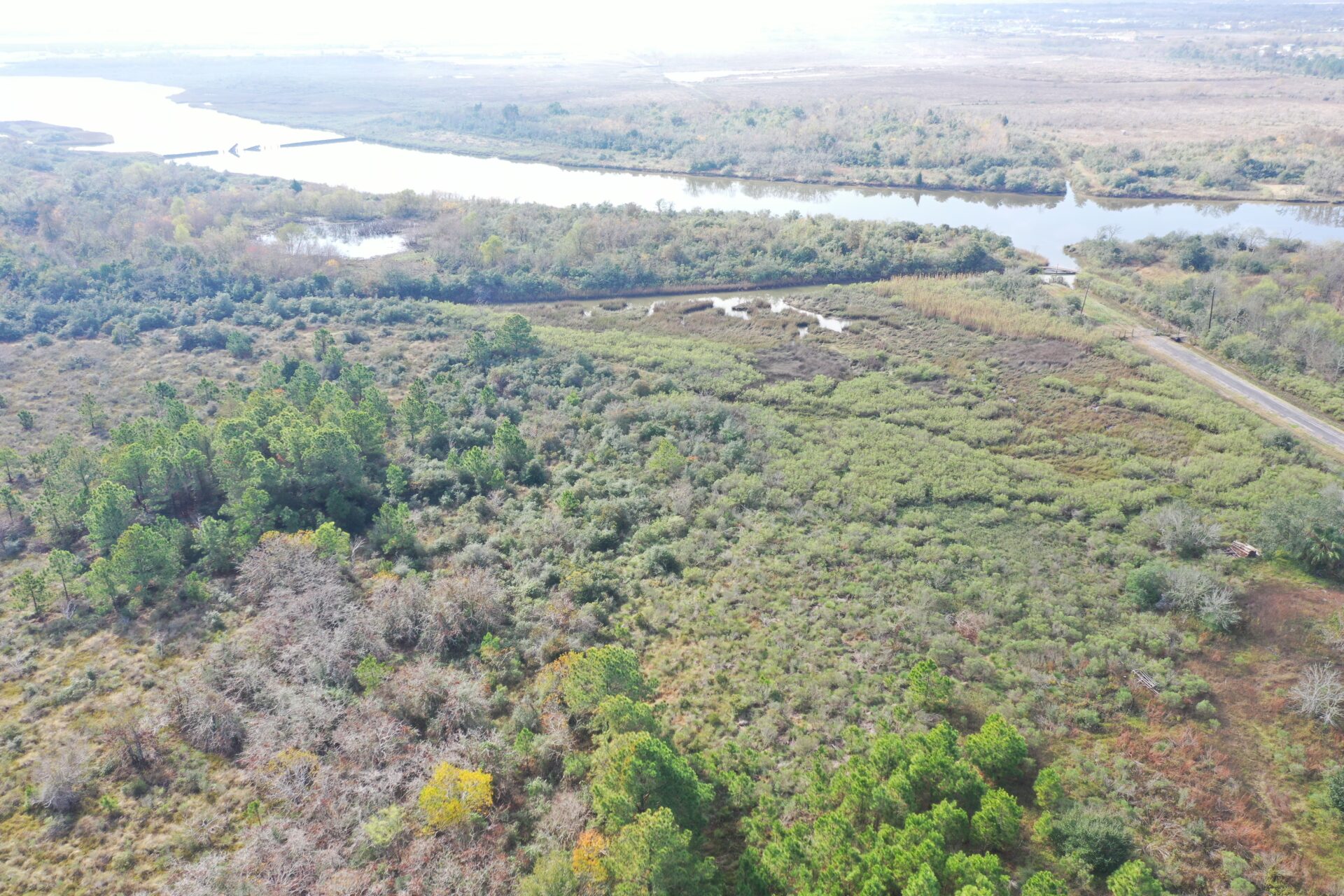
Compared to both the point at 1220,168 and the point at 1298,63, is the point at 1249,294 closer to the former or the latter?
the point at 1220,168

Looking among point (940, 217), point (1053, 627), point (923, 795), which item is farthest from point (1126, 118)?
point (923, 795)

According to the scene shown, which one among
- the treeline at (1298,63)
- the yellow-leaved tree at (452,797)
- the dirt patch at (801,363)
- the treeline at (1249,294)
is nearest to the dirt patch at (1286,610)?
the treeline at (1249,294)

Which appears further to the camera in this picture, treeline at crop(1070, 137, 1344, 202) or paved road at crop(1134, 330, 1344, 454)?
treeline at crop(1070, 137, 1344, 202)

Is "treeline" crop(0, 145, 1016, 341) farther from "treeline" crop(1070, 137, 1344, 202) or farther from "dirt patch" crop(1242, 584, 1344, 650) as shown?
"dirt patch" crop(1242, 584, 1344, 650)

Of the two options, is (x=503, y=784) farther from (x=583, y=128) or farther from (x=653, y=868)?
(x=583, y=128)

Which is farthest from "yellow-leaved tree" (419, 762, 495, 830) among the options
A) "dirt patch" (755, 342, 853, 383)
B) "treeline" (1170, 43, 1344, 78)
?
"treeline" (1170, 43, 1344, 78)
